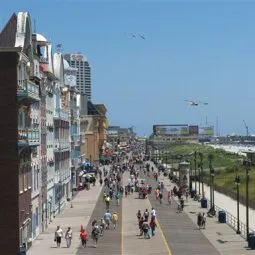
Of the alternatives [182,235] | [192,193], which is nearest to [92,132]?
[192,193]

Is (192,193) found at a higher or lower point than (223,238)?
higher

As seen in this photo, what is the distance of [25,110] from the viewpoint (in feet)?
140

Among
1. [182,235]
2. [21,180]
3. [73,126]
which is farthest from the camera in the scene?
[73,126]

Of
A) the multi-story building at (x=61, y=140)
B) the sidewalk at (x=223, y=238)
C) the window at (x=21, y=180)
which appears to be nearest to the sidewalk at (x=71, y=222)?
the multi-story building at (x=61, y=140)

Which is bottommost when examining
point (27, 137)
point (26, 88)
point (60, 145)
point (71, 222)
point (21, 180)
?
point (71, 222)

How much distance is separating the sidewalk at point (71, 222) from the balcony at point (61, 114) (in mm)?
7259

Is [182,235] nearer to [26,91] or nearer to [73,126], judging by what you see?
[26,91]

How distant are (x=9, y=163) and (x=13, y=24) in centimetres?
878

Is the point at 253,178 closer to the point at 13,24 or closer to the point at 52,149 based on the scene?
the point at 52,149

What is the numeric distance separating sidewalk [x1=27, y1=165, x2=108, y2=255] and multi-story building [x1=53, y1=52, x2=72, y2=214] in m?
1.13

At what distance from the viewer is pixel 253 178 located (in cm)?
9881

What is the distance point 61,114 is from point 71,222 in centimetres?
1412

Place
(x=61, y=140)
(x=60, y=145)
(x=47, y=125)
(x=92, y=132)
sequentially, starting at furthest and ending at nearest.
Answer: (x=92, y=132) < (x=61, y=140) < (x=60, y=145) < (x=47, y=125)

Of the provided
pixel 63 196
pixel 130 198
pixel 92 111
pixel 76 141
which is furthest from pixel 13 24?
pixel 92 111
